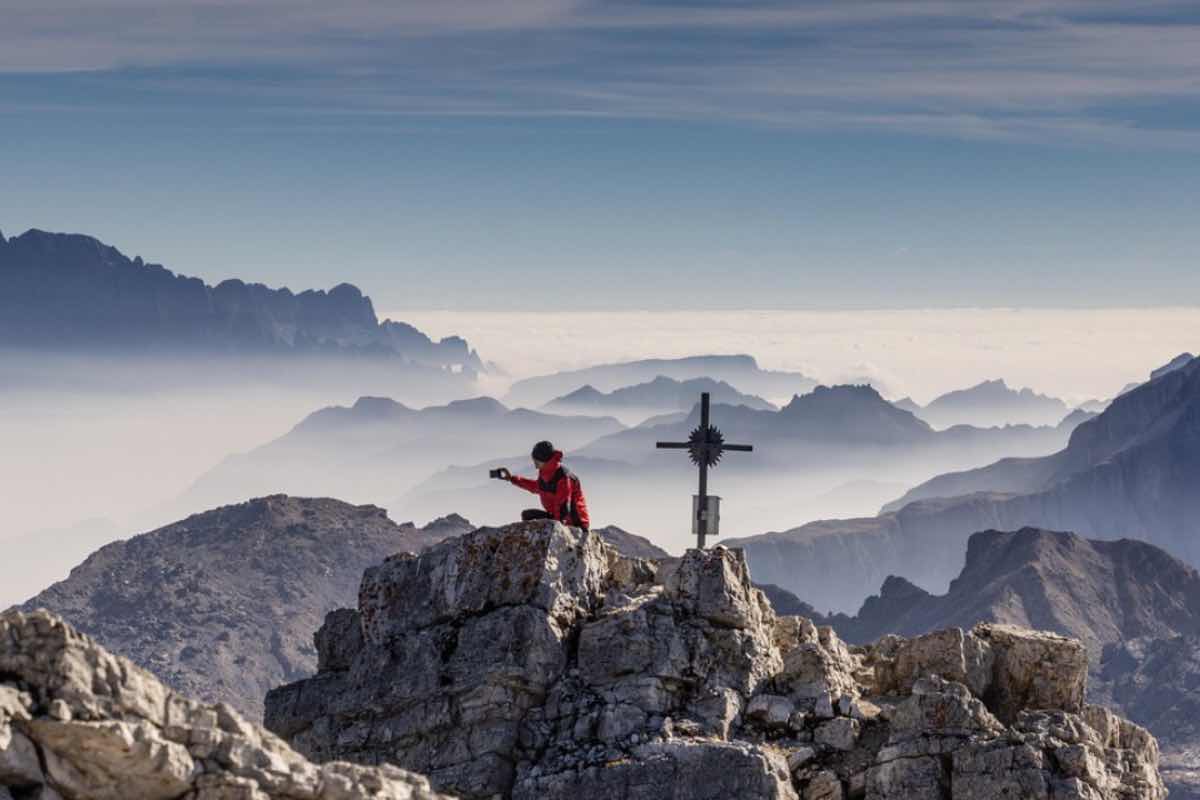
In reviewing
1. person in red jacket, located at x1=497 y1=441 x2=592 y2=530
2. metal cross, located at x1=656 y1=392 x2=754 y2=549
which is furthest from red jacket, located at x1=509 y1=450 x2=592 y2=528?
metal cross, located at x1=656 y1=392 x2=754 y2=549

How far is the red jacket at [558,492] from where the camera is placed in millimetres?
44875

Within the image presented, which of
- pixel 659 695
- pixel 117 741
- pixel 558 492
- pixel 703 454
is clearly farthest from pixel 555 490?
pixel 117 741

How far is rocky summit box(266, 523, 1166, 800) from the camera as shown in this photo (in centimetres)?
3962

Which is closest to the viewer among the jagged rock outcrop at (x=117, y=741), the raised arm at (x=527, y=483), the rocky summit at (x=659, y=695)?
the jagged rock outcrop at (x=117, y=741)

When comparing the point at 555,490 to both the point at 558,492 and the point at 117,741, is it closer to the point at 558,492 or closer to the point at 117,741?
the point at 558,492

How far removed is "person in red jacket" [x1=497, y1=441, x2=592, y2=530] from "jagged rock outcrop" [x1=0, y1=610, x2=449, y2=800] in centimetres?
1817

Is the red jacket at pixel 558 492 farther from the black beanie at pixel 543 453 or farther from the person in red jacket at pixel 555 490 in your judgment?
the black beanie at pixel 543 453

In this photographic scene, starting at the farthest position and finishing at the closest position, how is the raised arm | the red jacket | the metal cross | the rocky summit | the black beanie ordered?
the metal cross
the black beanie
the red jacket
the raised arm
the rocky summit

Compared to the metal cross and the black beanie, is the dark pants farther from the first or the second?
the metal cross

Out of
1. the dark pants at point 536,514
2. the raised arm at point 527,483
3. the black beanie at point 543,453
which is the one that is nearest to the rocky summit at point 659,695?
the raised arm at point 527,483

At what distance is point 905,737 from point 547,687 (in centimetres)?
755

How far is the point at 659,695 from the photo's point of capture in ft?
134

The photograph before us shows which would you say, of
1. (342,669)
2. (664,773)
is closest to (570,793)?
(664,773)

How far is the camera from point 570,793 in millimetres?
39094
